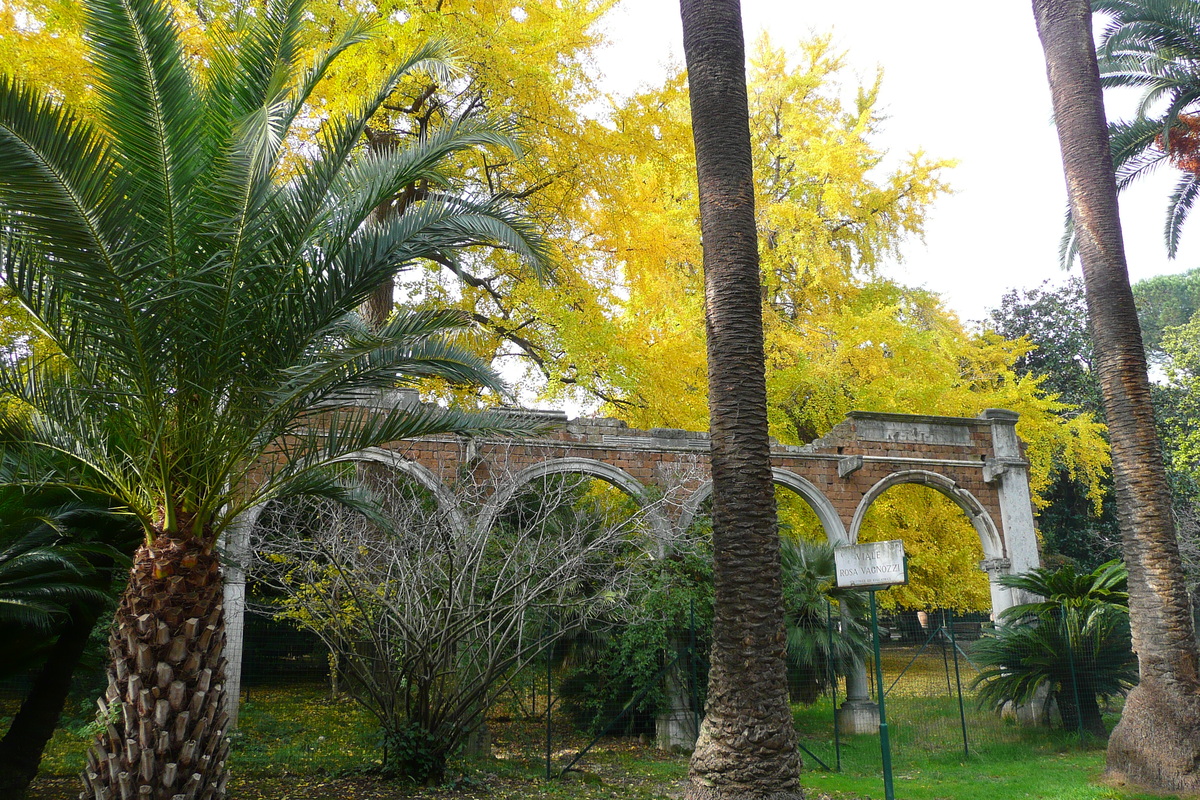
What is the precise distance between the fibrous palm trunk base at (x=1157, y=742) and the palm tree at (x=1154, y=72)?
9534 millimetres

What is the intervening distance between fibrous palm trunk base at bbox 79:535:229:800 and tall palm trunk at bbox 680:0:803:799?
3358mm

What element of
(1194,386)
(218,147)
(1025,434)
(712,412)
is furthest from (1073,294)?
(218,147)

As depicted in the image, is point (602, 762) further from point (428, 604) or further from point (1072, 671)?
point (1072, 671)

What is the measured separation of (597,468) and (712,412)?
21.0 ft

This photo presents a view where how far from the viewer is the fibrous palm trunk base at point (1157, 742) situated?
26.5 feet

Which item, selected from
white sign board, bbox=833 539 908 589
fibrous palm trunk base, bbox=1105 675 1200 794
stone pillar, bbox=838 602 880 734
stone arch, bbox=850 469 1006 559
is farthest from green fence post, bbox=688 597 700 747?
stone arch, bbox=850 469 1006 559

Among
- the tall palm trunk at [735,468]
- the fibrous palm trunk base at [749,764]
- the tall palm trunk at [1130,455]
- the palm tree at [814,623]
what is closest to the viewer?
the fibrous palm trunk base at [749,764]

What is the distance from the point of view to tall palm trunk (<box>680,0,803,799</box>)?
20.0 feet

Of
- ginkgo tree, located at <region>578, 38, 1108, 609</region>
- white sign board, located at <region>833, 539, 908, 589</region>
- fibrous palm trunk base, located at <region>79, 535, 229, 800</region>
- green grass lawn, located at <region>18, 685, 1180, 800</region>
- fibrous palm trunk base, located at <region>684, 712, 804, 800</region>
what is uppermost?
ginkgo tree, located at <region>578, 38, 1108, 609</region>

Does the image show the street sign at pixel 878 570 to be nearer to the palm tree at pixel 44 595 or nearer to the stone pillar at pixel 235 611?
the palm tree at pixel 44 595

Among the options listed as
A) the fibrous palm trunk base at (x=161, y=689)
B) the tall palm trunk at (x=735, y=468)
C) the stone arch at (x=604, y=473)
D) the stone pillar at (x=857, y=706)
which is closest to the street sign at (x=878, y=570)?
the tall palm trunk at (x=735, y=468)

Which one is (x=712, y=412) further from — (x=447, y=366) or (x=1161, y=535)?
(x=1161, y=535)

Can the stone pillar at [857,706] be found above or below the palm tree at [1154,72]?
below

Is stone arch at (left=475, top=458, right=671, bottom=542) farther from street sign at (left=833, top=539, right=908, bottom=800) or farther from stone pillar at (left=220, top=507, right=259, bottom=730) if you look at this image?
street sign at (left=833, top=539, right=908, bottom=800)
